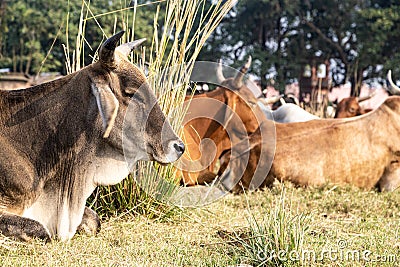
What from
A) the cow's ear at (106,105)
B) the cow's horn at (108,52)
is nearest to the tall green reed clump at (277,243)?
the cow's ear at (106,105)

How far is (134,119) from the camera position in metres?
3.18

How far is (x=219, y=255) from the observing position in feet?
9.19

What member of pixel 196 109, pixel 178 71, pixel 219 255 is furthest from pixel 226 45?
pixel 219 255

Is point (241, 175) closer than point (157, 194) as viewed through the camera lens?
No

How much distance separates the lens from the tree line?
1911cm

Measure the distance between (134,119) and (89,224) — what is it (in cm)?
67

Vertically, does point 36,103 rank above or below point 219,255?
above

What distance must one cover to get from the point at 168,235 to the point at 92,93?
93 cm

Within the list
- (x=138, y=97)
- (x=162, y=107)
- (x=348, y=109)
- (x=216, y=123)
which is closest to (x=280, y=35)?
(x=348, y=109)

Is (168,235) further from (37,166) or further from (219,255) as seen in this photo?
(37,166)

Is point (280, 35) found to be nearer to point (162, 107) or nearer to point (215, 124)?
point (215, 124)

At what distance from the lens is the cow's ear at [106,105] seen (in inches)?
113

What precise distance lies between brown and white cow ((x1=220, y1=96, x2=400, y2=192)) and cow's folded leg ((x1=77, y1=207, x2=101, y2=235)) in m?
2.05

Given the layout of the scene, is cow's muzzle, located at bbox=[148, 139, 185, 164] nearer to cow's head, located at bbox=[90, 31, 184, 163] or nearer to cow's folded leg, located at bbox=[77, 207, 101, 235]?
cow's head, located at bbox=[90, 31, 184, 163]
